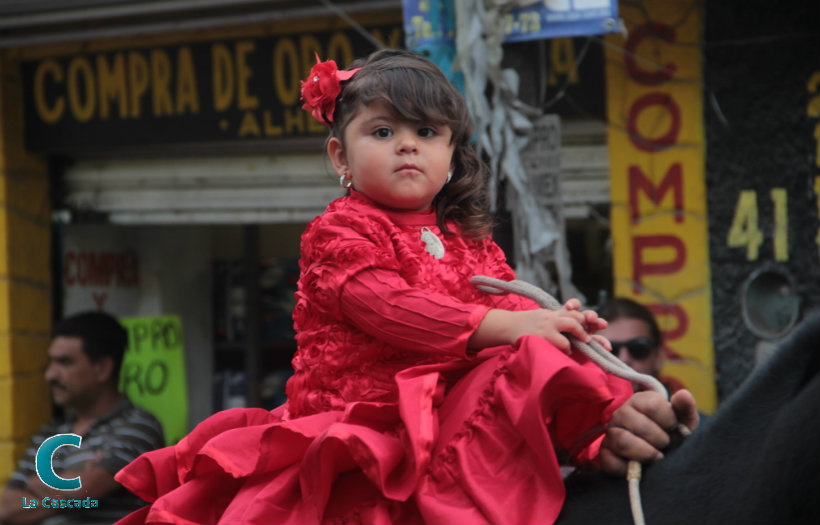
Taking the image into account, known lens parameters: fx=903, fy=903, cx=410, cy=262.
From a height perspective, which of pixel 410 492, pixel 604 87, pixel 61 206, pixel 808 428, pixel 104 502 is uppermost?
pixel 604 87

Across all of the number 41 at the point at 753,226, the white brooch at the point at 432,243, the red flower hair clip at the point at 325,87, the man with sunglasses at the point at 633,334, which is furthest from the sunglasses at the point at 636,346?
the red flower hair clip at the point at 325,87

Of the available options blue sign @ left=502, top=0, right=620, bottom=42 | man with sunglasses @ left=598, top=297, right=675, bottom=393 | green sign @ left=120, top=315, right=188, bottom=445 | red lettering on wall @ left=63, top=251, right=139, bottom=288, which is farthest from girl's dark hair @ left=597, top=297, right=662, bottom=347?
red lettering on wall @ left=63, top=251, right=139, bottom=288

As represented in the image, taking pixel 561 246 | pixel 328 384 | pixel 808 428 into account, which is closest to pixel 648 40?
pixel 561 246

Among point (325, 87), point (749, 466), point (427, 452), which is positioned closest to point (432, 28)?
point (325, 87)

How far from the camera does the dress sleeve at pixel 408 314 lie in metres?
1.60

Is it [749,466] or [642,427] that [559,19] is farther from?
[749,466]

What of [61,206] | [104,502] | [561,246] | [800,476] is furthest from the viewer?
[61,206]

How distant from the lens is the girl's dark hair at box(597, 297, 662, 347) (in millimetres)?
3752

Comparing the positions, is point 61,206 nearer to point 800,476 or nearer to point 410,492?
point 410,492

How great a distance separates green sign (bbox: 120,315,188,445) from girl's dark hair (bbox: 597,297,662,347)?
3042mm

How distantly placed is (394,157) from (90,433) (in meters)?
3.06

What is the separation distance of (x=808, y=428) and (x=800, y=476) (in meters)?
0.06

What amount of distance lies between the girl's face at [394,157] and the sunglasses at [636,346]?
2041 millimetres

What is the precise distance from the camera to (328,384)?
1.74 metres
